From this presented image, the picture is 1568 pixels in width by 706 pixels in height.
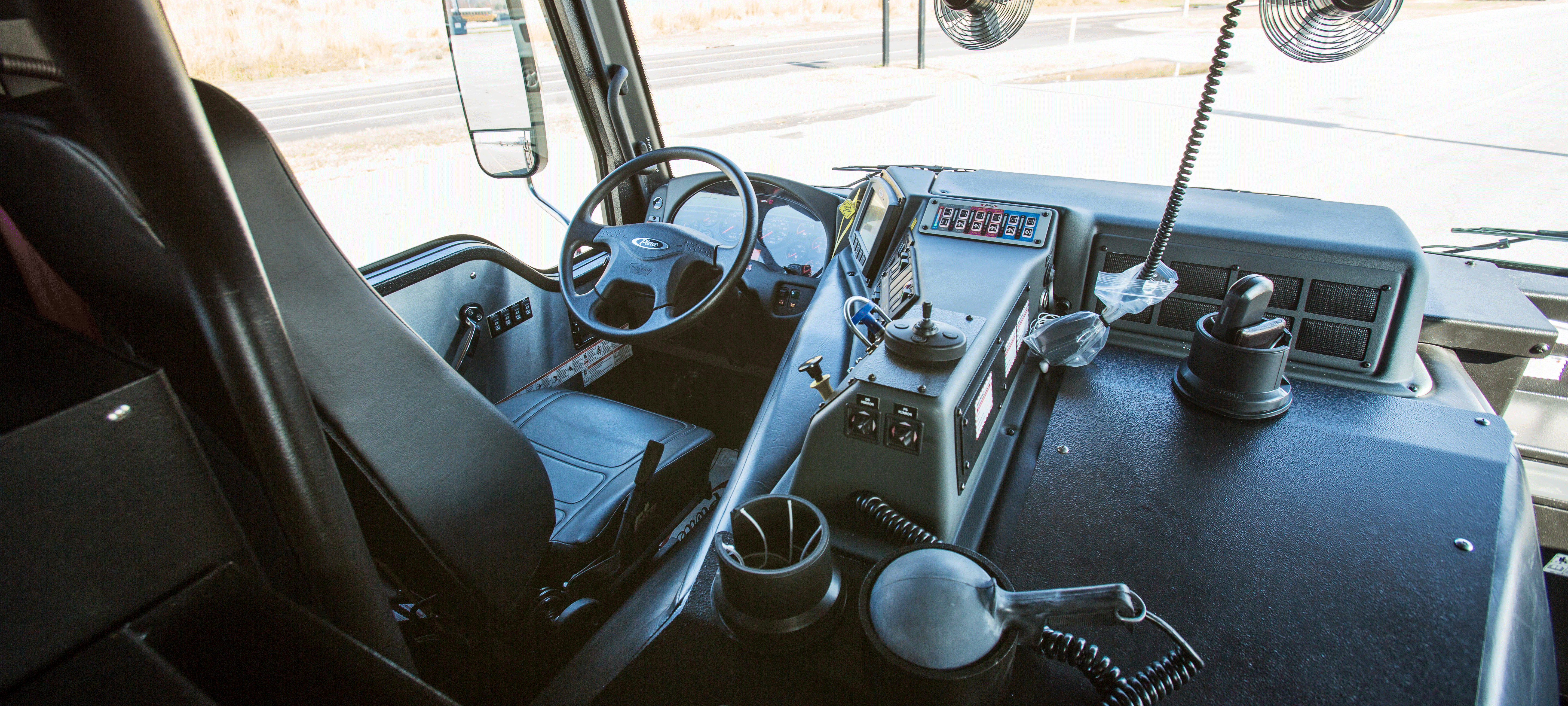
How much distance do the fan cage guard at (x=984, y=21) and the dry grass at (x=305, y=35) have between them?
4.87ft

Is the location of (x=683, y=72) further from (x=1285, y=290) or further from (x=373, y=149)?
(x=1285, y=290)

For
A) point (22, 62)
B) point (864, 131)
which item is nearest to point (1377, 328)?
point (22, 62)

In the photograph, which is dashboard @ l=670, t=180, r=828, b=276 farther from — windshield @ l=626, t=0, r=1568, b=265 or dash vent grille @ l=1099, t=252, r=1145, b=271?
dash vent grille @ l=1099, t=252, r=1145, b=271

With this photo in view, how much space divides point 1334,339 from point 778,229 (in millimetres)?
1526

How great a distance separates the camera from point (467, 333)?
6.83 ft

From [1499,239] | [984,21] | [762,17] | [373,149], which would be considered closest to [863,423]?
[984,21]

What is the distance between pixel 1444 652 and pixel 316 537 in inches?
47.0

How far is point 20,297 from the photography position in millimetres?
966

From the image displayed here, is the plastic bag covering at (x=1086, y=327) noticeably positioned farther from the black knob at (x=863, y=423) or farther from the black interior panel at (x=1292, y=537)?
the black knob at (x=863, y=423)

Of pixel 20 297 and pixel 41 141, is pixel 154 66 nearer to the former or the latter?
pixel 41 141

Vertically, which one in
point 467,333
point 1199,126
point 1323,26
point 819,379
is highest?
point 1323,26

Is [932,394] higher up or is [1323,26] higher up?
[1323,26]

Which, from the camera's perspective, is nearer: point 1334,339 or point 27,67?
point 27,67

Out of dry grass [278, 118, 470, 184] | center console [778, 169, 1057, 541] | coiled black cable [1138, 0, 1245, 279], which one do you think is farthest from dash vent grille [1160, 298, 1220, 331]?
dry grass [278, 118, 470, 184]
